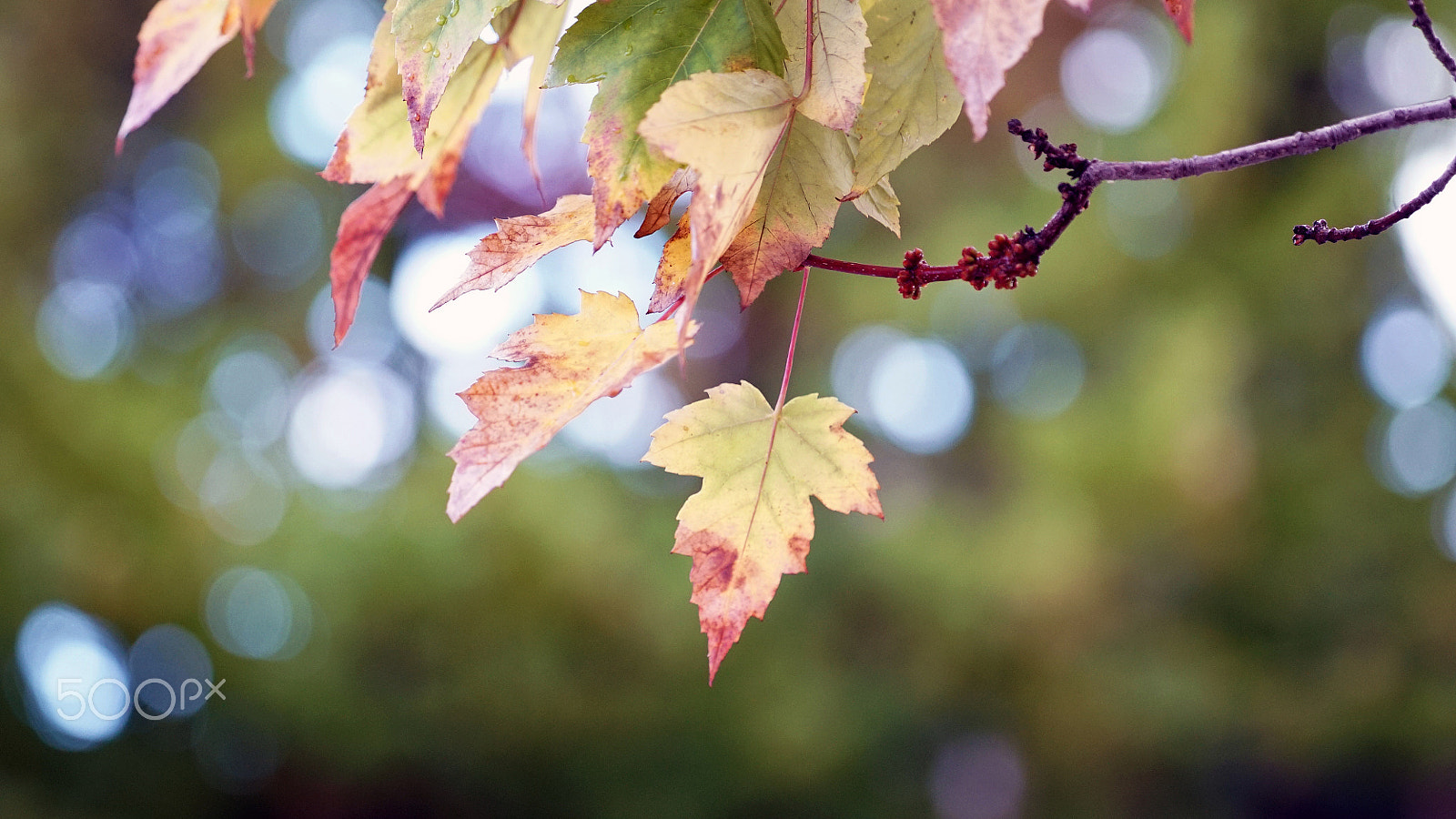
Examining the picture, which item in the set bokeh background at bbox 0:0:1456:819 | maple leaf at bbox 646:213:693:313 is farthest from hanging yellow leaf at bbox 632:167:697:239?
bokeh background at bbox 0:0:1456:819

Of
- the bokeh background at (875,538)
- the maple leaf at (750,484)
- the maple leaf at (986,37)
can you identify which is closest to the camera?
the maple leaf at (986,37)

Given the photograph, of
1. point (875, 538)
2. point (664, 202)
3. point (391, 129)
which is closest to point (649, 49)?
point (664, 202)

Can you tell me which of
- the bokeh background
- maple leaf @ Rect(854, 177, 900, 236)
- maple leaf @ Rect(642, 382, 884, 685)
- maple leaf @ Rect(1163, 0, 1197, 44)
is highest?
maple leaf @ Rect(1163, 0, 1197, 44)

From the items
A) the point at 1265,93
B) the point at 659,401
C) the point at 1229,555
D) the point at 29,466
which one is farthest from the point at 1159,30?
the point at 29,466

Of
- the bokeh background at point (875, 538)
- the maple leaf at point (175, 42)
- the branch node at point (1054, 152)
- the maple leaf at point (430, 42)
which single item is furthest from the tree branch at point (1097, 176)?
the bokeh background at point (875, 538)

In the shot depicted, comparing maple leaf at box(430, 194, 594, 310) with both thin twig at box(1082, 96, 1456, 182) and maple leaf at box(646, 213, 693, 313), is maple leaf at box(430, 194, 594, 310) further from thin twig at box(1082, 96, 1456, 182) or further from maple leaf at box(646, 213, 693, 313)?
thin twig at box(1082, 96, 1456, 182)

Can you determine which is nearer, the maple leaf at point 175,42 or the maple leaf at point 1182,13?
the maple leaf at point 1182,13

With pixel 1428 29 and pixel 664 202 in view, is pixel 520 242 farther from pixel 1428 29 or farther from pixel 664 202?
pixel 1428 29

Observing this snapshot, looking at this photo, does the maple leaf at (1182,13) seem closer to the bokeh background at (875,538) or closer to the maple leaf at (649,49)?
the maple leaf at (649,49)
